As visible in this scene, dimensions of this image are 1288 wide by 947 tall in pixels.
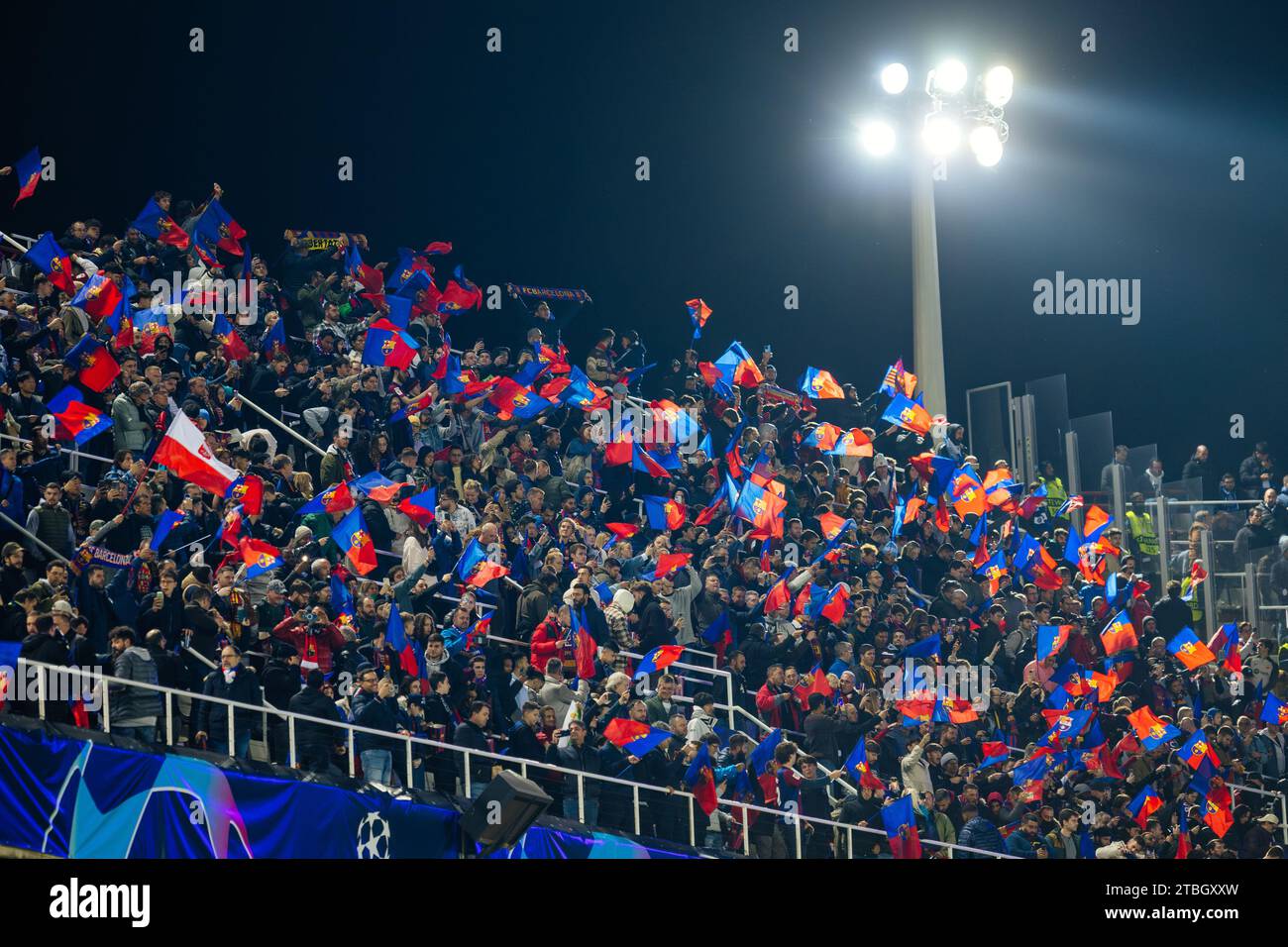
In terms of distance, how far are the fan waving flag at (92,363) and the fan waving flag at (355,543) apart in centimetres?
210

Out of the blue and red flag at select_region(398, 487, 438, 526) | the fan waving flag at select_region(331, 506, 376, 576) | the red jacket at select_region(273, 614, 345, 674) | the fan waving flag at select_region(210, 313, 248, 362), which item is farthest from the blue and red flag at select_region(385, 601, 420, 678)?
the fan waving flag at select_region(210, 313, 248, 362)

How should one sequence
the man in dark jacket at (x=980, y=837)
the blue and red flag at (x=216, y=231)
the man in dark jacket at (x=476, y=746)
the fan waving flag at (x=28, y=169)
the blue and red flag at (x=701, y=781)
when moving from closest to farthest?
the man in dark jacket at (x=476, y=746), the blue and red flag at (x=701, y=781), the man in dark jacket at (x=980, y=837), the blue and red flag at (x=216, y=231), the fan waving flag at (x=28, y=169)

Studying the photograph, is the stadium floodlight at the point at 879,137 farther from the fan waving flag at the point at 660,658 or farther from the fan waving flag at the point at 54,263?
the fan waving flag at the point at 54,263

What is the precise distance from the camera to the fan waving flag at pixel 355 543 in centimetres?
1488

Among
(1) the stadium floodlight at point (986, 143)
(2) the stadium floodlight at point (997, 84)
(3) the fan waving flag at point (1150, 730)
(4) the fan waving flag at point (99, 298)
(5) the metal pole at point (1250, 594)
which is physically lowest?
(3) the fan waving flag at point (1150, 730)

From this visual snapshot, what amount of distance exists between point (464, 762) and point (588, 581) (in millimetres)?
2321

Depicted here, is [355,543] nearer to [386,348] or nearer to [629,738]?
[629,738]

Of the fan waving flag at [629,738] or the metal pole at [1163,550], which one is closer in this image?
the fan waving flag at [629,738]

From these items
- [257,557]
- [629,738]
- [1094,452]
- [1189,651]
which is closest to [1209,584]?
[1189,651]

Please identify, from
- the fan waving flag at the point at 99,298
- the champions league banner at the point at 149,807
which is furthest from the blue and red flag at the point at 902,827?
the fan waving flag at the point at 99,298

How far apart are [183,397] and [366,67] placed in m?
9.38

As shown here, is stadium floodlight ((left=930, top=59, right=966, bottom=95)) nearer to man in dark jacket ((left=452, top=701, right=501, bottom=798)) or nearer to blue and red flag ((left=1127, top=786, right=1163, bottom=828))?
blue and red flag ((left=1127, top=786, right=1163, bottom=828))

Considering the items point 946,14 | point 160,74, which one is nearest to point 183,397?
point 160,74

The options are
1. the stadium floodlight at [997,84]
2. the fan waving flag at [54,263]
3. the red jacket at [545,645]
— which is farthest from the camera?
the stadium floodlight at [997,84]
